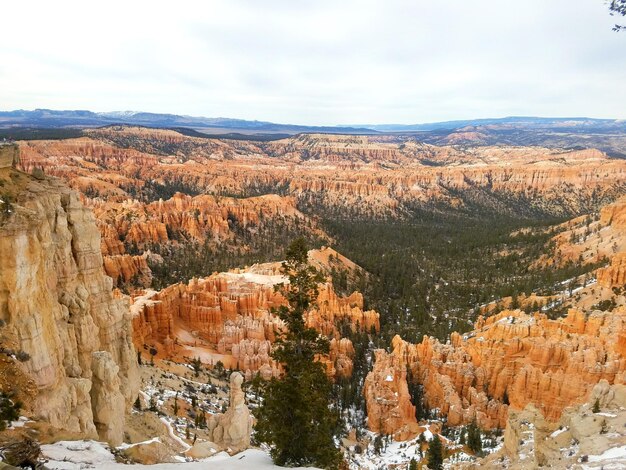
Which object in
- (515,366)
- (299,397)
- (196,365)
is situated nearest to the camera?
(299,397)

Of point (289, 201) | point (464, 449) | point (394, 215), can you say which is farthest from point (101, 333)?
point (394, 215)

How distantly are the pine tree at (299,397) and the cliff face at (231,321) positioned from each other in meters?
22.0

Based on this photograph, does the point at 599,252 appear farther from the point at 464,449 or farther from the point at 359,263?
the point at 464,449

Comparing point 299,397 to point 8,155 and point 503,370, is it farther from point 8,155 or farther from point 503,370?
point 503,370

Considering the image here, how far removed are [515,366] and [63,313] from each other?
30645 millimetres

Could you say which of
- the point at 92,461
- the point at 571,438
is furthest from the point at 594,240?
the point at 92,461

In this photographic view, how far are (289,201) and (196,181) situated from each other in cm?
5112

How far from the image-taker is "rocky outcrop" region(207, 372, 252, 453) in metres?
16.8

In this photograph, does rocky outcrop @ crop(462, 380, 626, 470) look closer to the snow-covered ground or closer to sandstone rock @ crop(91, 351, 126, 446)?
the snow-covered ground

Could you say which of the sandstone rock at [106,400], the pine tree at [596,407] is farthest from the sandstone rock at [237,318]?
the pine tree at [596,407]

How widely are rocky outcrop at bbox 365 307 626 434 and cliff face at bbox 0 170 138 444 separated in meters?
21.4

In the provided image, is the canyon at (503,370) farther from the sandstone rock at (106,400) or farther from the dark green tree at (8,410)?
the dark green tree at (8,410)

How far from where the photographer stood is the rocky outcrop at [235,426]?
16.8 meters

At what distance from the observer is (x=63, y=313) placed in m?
13.7
